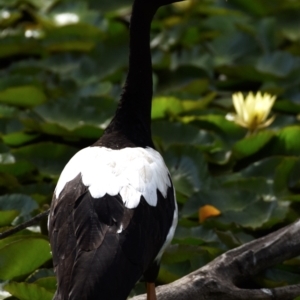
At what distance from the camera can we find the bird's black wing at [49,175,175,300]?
8.30ft

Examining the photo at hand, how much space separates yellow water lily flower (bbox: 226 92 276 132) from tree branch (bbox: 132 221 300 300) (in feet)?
3.12

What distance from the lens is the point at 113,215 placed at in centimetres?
270

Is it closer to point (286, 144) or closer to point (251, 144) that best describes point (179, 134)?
point (251, 144)

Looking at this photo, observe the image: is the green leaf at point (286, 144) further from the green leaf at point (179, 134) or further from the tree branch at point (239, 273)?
the tree branch at point (239, 273)

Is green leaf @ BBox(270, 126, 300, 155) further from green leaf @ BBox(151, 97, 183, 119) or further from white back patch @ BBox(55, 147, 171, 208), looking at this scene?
white back patch @ BBox(55, 147, 171, 208)

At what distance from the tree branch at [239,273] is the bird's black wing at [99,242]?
300 millimetres

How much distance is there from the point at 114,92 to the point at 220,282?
177cm

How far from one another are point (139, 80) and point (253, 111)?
0.99 meters

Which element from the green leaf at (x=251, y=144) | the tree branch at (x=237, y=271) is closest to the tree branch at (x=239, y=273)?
the tree branch at (x=237, y=271)

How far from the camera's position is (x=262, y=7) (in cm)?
592

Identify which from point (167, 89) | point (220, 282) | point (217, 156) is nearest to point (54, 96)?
point (167, 89)

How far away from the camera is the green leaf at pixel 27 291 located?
2939 millimetres

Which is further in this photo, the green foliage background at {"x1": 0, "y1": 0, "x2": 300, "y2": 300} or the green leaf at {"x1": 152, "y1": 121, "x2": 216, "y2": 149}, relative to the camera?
the green leaf at {"x1": 152, "y1": 121, "x2": 216, "y2": 149}

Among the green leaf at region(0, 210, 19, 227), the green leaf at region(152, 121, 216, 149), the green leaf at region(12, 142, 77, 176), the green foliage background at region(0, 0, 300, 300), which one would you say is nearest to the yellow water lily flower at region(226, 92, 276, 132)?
the green foliage background at region(0, 0, 300, 300)
